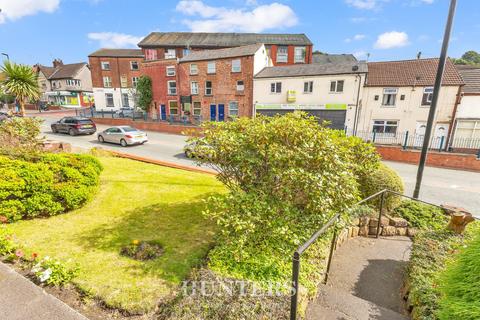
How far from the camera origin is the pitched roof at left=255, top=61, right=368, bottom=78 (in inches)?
883

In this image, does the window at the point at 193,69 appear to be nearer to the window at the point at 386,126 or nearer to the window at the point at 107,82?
the window at the point at 107,82

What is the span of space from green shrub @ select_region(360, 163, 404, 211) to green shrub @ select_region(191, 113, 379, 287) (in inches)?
109

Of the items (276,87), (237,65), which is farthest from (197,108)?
(276,87)

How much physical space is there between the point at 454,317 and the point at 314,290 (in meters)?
1.76

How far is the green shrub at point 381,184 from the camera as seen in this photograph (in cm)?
667

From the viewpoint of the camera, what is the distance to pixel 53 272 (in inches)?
149

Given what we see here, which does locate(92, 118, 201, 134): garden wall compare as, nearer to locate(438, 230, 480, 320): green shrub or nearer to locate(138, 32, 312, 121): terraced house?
locate(138, 32, 312, 121): terraced house

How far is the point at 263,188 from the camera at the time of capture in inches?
168

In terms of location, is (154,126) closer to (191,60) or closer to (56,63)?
(191,60)

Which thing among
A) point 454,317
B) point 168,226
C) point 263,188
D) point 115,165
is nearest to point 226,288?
point 263,188

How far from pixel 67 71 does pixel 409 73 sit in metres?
62.1

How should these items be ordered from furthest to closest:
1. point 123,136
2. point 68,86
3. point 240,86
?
point 68,86
point 240,86
point 123,136

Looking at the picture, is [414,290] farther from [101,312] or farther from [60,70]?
[60,70]

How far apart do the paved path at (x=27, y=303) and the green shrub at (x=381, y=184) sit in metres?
6.96
